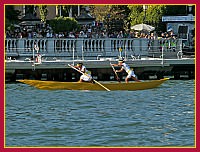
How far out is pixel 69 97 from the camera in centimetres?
3192

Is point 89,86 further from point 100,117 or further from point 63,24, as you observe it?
point 63,24

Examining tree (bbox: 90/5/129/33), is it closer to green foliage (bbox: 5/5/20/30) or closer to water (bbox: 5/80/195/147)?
green foliage (bbox: 5/5/20/30)

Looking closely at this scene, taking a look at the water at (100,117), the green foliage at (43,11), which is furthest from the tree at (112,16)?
the water at (100,117)

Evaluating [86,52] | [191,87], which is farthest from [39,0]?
[86,52]

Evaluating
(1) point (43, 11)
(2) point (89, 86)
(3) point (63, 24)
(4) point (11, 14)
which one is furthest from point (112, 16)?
(2) point (89, 86)

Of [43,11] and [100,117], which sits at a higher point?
[43,11]

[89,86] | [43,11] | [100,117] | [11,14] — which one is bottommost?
[100,117]

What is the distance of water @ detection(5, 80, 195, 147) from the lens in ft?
64.1

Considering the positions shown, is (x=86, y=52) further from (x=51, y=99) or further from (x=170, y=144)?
(x=170, y=144)

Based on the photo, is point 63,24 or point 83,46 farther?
point 63,24

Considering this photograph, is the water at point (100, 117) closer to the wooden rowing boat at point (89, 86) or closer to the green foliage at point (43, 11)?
the wooden rowing boat at point (89, 86)

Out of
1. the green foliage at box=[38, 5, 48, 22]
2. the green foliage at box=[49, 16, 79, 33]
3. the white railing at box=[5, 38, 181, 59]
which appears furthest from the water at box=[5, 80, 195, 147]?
the green foliage at box=[38, 5, 48, 22]

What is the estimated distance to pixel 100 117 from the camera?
24359 mm

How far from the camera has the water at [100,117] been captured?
64.1 feet
